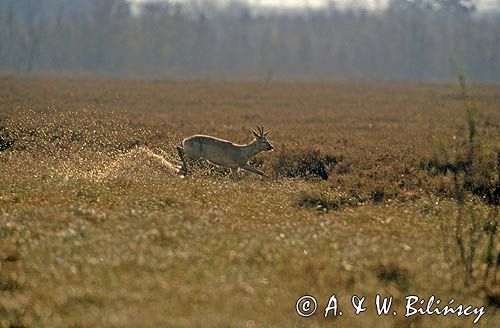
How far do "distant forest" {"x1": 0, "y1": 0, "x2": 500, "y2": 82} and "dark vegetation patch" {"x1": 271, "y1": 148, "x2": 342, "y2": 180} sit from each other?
85.2 m

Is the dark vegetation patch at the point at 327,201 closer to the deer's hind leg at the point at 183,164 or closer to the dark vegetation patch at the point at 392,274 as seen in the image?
the dark vegetation patch at the point at 392,274

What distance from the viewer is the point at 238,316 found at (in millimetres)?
7602

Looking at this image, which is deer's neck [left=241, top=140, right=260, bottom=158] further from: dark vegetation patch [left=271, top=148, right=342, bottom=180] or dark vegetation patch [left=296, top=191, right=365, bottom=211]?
dark vegetation patch [left=296, top=191, right=365, bottom=211]

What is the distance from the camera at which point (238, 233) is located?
10883 mm

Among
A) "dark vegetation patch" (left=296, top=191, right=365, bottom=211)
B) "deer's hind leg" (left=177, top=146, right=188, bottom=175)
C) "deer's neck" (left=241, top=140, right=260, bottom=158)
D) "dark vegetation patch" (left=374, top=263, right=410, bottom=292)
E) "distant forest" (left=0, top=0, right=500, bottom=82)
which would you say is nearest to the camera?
"dark vegetation patch" (left=374, top=263, right=410, bottom=292)

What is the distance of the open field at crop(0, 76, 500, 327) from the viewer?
25.8ft

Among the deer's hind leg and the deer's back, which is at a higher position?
the deer's back

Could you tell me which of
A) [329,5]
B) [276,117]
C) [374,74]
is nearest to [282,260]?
[276,117]

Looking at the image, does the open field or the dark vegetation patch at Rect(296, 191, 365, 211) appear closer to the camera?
the open field

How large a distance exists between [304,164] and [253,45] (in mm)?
134392

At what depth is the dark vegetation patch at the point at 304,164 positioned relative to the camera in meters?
19.4

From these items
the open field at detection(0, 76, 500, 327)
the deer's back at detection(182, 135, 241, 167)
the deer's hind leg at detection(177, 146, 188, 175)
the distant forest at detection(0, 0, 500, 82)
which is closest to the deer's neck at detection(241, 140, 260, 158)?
the deer's back at detection(182, 135, 241, 167)

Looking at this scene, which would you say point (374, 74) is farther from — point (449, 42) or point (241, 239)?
point (241, 239)

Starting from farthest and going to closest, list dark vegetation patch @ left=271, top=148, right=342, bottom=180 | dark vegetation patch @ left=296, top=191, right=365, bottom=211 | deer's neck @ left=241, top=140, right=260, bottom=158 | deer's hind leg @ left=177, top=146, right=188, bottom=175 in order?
dark vegetation patch @ left=271, top=148, right=342, bottom=180 → deer's neck @ left=241, top=140, right=260, bottom=158 → deer's hind leg @ left=177, top=146, right=188, bottom=175 → dark vegetation patch @ left=296, top=191, right=365, bottom=211
